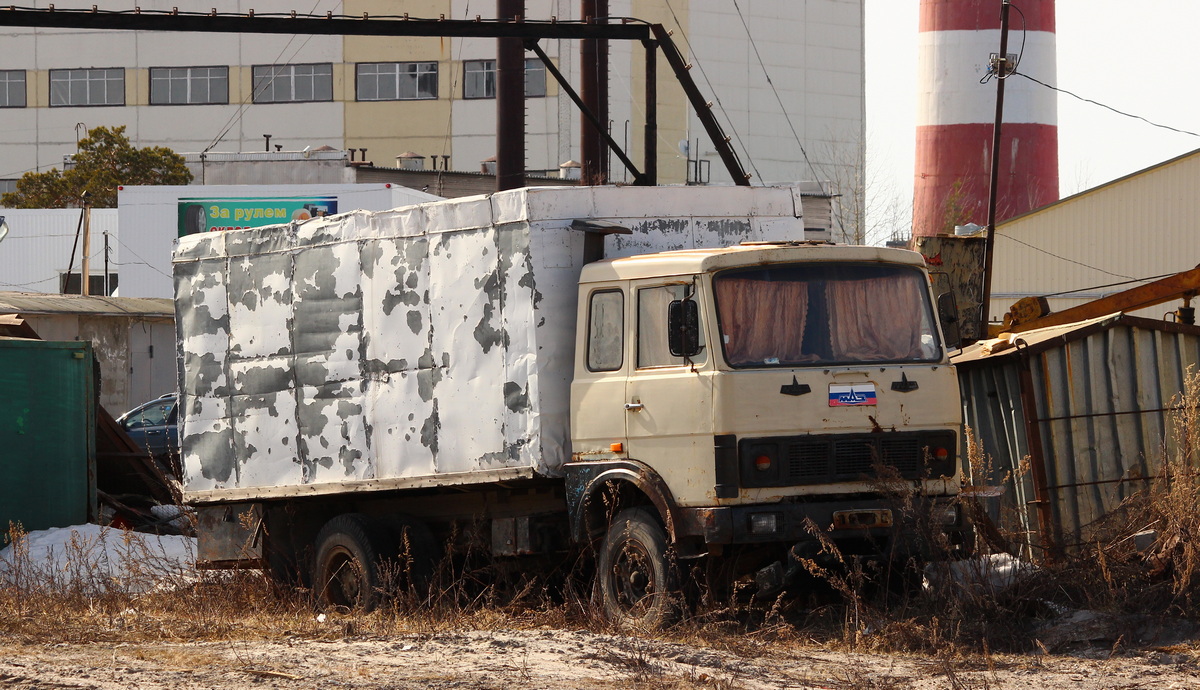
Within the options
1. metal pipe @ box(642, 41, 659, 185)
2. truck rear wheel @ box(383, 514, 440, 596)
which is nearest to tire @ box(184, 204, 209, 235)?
metal pipe @ box(642, 41, 659, 185)

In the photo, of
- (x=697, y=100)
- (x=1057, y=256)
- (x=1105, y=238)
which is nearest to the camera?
(x=697, y=100)

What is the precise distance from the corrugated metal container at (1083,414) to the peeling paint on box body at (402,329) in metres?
2.13

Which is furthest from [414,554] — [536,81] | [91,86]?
[91,86]

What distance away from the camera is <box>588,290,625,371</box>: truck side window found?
9.61 meters

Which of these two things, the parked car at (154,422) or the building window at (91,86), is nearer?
the parked car at (154,422)

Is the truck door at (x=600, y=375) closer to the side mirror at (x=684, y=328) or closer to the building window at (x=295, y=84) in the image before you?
the side mirror at (x=684, y=328)

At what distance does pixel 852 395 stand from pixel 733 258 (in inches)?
43.5

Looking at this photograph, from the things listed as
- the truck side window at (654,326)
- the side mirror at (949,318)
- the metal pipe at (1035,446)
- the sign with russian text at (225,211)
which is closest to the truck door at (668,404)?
the truck side window at (654,326)

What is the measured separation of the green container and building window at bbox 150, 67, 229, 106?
50529mm

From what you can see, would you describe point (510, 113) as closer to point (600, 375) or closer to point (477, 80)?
point (600, 375)

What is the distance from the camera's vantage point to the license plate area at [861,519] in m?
9.03

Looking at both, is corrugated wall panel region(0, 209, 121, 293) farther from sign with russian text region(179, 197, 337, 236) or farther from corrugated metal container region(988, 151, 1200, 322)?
corrugated metal container region(988, 151, 1200, 322)

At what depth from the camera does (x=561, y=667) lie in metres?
8.08

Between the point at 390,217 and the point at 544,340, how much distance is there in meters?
1.85
